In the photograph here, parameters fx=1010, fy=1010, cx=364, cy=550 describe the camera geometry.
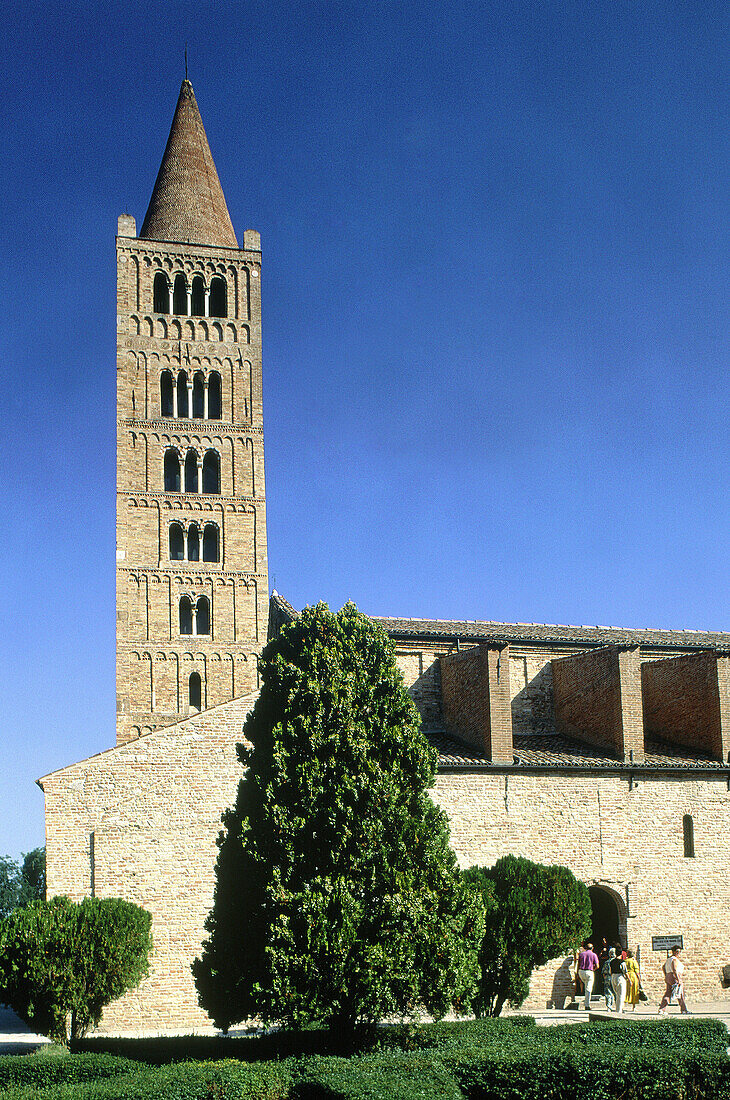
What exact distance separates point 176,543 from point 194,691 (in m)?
4.97

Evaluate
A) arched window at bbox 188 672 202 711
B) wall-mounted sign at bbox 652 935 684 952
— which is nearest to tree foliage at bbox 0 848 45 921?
arched window at bbox 188 672 202 711

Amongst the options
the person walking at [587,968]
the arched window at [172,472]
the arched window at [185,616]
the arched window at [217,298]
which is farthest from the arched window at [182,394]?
the person walking at [587,968]

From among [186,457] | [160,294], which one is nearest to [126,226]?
[160,294]

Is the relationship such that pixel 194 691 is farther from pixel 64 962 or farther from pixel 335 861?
pixel 335 861

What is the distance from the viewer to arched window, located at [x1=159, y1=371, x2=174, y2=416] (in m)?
34.2

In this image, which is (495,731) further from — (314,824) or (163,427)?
(163,427)

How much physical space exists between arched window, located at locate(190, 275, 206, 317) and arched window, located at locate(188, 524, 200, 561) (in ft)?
25.6

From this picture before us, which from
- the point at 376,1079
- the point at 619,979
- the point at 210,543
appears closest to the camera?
the point at 376,1079

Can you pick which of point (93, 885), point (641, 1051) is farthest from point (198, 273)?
point (641, 1051)

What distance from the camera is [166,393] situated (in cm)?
3444

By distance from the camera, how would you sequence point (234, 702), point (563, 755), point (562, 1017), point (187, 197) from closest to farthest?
point (562, 1017) → point (234, 702) → point (563, 755) → point (187, 197)

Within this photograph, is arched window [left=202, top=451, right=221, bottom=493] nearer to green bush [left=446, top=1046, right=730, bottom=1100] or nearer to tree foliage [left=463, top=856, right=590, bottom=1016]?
tree foliage [left=463, top=856, right=590, bottom=1016]

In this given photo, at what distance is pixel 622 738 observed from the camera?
23969 millimetres

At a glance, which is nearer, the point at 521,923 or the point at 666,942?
the point at 521,923
